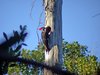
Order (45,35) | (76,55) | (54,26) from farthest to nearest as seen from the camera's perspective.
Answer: (76,55), (54,26), (45,35)

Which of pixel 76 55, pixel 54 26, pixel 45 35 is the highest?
pixel 76 55

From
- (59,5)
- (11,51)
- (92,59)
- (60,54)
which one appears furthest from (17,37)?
(92,59)

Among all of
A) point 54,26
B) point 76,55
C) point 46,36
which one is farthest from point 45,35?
point 76,55

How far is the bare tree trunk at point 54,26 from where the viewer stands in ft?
15.5

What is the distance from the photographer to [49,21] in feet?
16.4

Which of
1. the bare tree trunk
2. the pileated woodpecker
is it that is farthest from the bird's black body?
the bare tree trunk

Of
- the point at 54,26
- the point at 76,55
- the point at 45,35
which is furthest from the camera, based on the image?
the point at 76,55

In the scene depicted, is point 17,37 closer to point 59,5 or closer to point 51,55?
point 51,55

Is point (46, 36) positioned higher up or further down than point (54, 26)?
further down

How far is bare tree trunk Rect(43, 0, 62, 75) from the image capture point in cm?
473

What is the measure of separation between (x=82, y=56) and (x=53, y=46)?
23.5m

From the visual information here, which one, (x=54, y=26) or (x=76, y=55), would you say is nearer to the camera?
(x=54, y=26)

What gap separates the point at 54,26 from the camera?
16.3ft

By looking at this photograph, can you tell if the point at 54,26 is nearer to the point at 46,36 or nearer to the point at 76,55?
the point at 46,36
